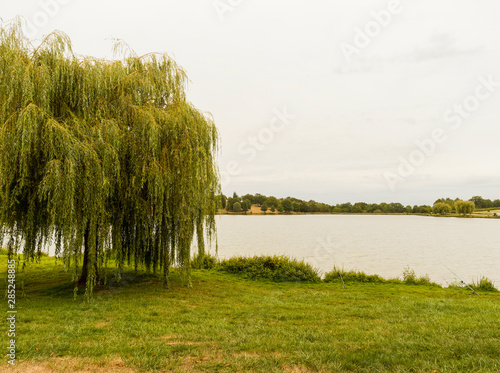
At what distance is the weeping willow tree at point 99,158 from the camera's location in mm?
7602

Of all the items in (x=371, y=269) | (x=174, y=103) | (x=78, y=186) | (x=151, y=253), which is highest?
(x=174, y=103)

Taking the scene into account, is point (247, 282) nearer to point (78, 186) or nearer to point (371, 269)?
point (78, 186)

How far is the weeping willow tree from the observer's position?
24.9 ft

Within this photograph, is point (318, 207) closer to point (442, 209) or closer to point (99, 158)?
point (442, 209)

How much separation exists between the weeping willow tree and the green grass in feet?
4.55

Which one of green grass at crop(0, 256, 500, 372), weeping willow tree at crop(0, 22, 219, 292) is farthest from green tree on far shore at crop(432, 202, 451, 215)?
weeping willow tree at crop(0, 22, 219, 292)

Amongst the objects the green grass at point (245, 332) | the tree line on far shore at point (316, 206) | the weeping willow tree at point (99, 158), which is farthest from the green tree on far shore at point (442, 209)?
the weeping willow tree at point (99, 158)

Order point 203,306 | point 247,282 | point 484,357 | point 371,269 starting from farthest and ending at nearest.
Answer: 1. point 371,269
2. point 247,282
3. point 203,306
4. point 484,357

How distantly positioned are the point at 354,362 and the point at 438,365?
1246 mm

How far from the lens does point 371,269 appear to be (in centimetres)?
1947

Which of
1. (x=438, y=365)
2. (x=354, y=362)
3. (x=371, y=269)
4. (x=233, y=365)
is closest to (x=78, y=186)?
(x=233, y=365)

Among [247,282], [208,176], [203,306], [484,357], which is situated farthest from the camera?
[247,282]

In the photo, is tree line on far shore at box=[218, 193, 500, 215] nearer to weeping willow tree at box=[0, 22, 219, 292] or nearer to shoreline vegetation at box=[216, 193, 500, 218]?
shoreline vegetation at box=[216, 193, 500, 218]

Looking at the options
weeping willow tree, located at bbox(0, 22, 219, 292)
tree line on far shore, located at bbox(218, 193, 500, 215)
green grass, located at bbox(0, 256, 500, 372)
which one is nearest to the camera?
green grass, located at bbox(0, 256, 500, 372)
